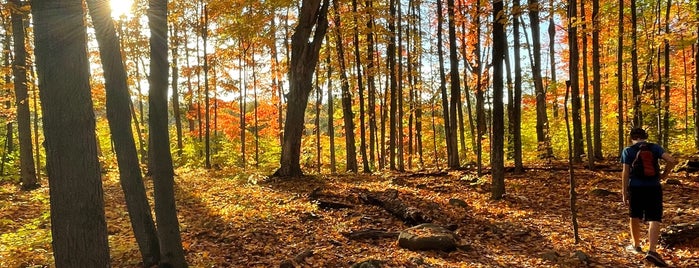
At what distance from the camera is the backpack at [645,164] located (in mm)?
5777

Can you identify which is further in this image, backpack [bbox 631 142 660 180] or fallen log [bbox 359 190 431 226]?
fallen log [bbox 359 190 431 226]

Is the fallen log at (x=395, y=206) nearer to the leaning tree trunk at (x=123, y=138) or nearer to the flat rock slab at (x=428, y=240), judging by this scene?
the flat rock slab at (x=428, y=240)

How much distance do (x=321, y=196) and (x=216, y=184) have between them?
5190 millimetres

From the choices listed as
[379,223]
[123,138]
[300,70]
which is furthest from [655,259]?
[300,70]

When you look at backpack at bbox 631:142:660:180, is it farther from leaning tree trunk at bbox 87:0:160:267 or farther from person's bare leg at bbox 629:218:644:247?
leaning tree trunk at bbox 87:0:160:267

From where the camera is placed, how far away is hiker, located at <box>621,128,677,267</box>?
5.70 meters

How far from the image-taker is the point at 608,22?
607 inches

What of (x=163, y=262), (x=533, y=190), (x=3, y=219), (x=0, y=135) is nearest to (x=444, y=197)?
(x=533, y=190)

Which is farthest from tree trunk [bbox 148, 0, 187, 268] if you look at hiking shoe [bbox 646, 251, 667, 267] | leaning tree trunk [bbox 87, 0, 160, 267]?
hiking shoe [bbox 646, 251, 667, 267]

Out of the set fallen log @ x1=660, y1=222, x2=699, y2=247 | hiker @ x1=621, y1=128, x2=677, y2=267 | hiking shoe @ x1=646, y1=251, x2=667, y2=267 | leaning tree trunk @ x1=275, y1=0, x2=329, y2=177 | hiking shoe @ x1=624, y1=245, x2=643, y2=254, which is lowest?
hiking shoe @ x1=624, y1=245, x2=643, y2=254

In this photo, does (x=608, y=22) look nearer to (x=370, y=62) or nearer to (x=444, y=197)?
(x=370, y=62)

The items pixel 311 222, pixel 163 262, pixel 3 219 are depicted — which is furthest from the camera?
pixel 3 219

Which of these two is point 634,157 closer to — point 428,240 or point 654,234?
point 654,234

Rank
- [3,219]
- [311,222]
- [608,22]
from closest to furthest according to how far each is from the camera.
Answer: [311,222] → [3,219] → [608,22]
